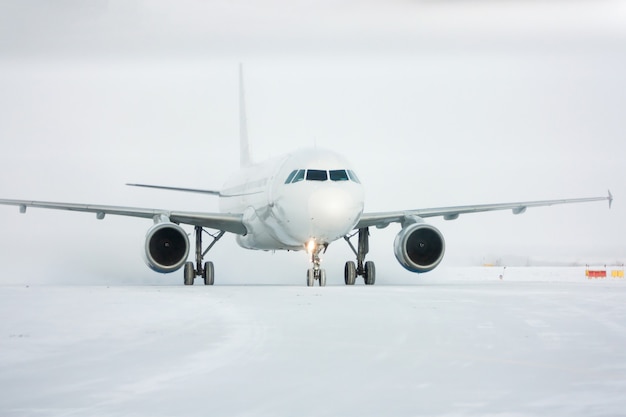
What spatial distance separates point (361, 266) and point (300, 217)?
565 cm

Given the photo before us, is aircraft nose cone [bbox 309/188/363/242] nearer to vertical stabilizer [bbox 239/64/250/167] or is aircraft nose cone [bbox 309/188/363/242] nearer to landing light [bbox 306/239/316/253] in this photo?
landing light [bbox 306/239/316/253]

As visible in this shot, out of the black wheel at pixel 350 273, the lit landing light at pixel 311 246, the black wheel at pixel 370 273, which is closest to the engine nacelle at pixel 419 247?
the black wheel at pixel 350 273

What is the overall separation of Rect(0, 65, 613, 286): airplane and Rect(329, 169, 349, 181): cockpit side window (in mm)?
29

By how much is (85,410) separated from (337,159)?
72.2 feet

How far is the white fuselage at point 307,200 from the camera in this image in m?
27.0

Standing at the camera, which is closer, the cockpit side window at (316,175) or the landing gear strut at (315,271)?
the landing gear strut at (315,271)

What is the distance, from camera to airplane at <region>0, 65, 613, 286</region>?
89.2ft

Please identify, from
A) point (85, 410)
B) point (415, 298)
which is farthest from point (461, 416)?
point (415, 298)

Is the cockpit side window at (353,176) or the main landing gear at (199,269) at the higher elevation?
the cockpit side window at (353,176)

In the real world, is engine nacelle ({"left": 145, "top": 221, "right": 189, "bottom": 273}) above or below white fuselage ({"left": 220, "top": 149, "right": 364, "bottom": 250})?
below

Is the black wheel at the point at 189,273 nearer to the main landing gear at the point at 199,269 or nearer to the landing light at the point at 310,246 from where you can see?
the main landing gear at the point at 199,269

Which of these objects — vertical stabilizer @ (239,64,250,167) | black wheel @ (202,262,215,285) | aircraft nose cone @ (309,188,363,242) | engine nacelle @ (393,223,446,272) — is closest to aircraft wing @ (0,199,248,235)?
black wheel @ (202,262,215,285)

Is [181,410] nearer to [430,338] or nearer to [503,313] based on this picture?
[430,338]

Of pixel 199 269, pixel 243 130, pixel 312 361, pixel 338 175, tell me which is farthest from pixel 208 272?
pixel 312 361
